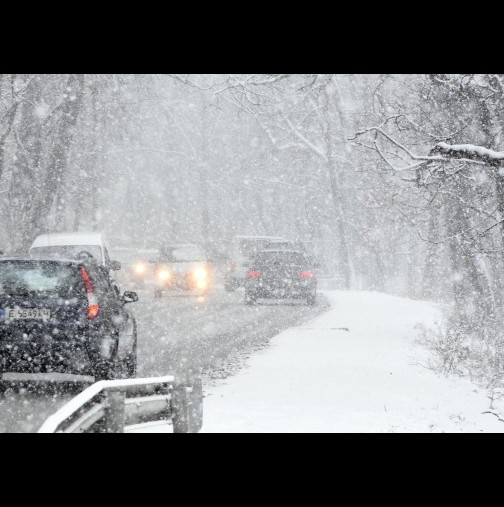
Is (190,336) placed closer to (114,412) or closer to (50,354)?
(50,354)

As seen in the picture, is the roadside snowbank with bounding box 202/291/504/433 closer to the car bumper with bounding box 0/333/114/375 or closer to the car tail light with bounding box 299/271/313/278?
the car bumper with bounding box 0/333/114/375

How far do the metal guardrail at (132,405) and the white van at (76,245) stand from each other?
1056 cm

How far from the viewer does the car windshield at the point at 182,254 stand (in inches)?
1003

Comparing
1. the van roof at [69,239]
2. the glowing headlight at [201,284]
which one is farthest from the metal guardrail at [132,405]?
the glowing headlight at [201,284]

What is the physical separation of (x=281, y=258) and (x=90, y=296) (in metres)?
14.9

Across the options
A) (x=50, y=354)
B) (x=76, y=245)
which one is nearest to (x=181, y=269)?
(x=76, y=245)

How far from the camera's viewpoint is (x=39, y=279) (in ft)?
26.9

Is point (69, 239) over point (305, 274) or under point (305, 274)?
over

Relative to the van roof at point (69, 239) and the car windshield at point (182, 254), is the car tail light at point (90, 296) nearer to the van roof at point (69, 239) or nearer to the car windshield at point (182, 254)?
the van roof at point (69, 239)

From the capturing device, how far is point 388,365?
1183cm

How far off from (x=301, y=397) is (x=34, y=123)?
68.3 ft

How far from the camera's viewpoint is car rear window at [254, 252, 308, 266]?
22938 millimetres
